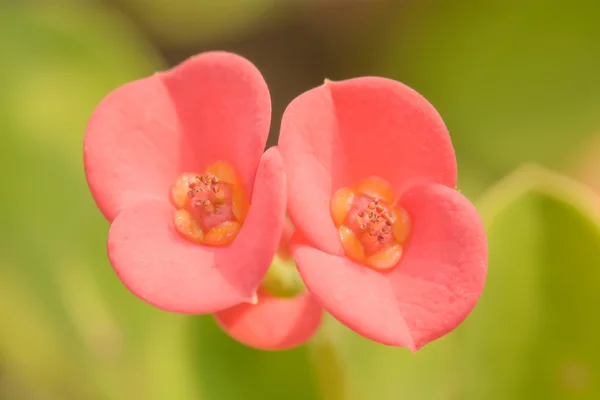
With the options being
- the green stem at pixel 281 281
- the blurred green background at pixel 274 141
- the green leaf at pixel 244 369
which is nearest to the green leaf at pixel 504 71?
the blurred green background at pixel 274 141

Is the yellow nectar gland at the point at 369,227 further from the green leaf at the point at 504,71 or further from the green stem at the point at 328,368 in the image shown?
the green leaf at the point at 504,71

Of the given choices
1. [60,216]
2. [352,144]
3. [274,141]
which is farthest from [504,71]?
[352,144]

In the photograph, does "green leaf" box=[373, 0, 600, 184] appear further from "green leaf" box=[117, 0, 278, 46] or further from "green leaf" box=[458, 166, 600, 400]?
"green leaf" box=[458, 166, 600, 400]

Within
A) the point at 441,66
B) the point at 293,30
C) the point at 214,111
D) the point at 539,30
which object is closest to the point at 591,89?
the point at 539,30

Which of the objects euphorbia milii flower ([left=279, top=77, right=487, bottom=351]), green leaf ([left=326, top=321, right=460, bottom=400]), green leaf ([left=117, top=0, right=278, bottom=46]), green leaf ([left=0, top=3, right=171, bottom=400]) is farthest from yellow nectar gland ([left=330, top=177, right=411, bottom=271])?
green leaf ([left=117, top=0, right=278, bottom=46])

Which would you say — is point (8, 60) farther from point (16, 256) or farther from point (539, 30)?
point (539, 30)

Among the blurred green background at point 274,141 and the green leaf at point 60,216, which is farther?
the green leaf at point 60,216

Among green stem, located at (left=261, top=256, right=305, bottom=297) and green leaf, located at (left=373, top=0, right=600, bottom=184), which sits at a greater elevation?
green leaf, located at (left=373, top=0, right=600, bottom=184)
